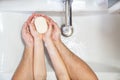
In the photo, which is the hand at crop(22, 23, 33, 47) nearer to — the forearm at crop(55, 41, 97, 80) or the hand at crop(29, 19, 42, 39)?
the hand at crop(29, 19, 42, 39)

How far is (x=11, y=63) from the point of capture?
1.11 m

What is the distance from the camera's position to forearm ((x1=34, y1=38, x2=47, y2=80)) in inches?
41.7

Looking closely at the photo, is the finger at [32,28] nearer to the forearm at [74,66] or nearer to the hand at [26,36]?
the hand at [26,36]

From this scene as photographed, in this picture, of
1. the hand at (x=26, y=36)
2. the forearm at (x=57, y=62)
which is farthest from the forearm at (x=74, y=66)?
the hand at (x=26, y=36)

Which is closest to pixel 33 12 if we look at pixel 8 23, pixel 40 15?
pixel 40 15

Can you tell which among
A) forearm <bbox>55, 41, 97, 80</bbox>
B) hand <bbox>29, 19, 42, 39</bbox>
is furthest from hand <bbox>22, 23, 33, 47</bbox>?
forearm <bbox>55, 41, 97, 80</bbox>

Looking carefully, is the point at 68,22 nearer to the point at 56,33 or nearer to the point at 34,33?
the point at 56,33

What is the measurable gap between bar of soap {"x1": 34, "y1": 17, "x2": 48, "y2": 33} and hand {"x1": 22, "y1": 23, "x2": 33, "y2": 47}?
53 mm

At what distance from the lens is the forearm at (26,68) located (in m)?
1.05

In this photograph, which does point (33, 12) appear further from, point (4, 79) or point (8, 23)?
point (4, 79)

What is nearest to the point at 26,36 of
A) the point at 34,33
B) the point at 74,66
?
the point at 34,33

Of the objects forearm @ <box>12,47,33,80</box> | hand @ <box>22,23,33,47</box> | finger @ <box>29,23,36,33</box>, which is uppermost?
finger @ <box>29,23,36,33</box>

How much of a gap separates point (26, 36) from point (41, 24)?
0.32 ft

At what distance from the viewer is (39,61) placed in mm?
1063
